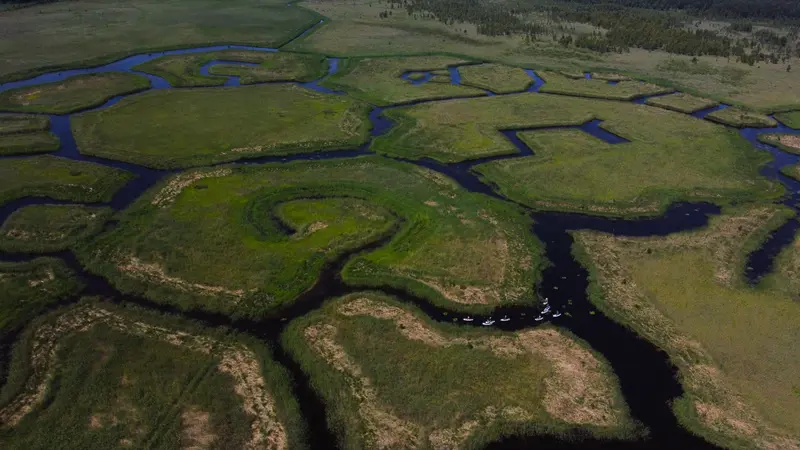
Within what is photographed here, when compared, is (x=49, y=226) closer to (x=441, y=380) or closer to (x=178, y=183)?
(x=178, y=183)

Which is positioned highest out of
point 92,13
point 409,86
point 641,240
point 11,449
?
point 92,13

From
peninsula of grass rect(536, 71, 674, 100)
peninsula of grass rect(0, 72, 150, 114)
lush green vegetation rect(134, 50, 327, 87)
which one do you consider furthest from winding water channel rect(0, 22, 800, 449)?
peninsula of grass rect(536, 71, 674, 100)

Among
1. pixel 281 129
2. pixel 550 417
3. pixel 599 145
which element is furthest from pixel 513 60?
pixel 550 417

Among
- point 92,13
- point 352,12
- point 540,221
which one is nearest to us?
point 540,221

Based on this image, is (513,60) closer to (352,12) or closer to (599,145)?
(599,145)

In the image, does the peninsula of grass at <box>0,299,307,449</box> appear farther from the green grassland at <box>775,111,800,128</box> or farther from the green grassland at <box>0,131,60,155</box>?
the green grassland at <box>775,111,800,128</box>

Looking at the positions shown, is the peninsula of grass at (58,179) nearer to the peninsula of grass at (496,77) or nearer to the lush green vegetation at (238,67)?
the lush green vegetation at (238,67)
